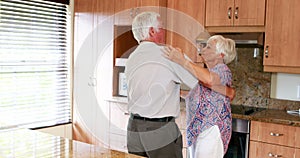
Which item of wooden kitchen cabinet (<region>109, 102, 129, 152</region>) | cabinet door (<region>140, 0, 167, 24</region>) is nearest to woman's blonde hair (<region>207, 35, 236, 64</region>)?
cabinet door (<region>140, 0, 167, 24</region>)

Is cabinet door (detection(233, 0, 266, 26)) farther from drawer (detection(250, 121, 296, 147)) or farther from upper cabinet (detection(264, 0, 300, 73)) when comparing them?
drawer (detection(250, 121, 296, 147))

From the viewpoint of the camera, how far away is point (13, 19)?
9.86 ft

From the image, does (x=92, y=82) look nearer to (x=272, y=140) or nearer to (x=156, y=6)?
(x=156, y=6)

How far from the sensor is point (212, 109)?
2.14 metres

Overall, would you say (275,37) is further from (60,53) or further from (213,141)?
(60,53)

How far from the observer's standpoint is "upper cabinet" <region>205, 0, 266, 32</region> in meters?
2.68

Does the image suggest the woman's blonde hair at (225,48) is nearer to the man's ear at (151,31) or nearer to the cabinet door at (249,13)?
the man's ear at (151,31)

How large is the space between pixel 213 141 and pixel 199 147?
11cm

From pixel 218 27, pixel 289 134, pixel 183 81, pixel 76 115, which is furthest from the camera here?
pixel 76 115

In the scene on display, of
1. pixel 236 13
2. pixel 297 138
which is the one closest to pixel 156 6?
pixel 236 13

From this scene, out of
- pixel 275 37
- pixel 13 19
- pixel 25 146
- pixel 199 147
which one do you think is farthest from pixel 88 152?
pixel 13 19

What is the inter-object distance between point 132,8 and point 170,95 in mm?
1434

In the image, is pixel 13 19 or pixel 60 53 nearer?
pixel 13 19

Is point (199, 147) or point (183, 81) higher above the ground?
point (183, 81)
